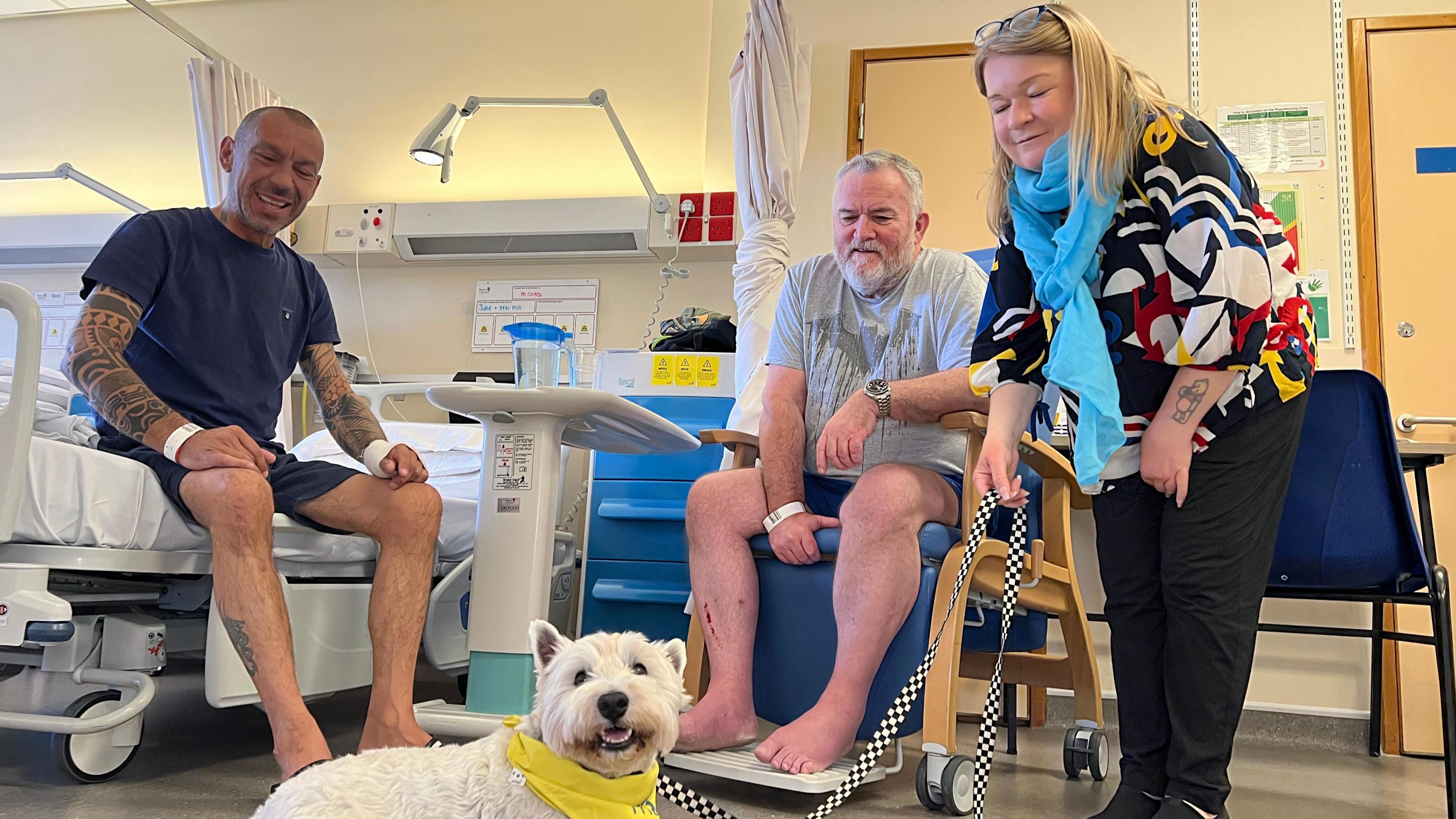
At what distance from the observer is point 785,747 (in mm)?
1707

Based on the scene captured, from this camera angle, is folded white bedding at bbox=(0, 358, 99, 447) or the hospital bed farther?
folded white bedding at bbox=(0, 358, 99, 447)

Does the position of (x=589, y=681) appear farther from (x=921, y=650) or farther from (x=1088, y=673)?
(x=1088, y=673)

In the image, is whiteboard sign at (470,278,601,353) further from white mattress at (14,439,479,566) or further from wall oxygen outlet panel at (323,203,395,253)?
white mattress at (14,439,479,566)

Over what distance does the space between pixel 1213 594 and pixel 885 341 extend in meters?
1.00

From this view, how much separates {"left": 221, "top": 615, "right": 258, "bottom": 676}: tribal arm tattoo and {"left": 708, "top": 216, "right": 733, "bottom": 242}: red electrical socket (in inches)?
95.2

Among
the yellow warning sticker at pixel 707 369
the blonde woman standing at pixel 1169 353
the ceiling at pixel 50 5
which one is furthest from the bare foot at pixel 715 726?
the ceiling at pixel 50 5

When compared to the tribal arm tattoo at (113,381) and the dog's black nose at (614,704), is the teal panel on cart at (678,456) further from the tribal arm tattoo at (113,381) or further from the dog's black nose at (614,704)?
the dog's black nose at (614,704)

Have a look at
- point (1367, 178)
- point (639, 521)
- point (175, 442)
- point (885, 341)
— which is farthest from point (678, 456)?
point (1367, 178)

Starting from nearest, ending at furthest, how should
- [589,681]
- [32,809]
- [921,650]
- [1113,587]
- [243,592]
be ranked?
1. [589,681]
2. [1113,587]
3. [32,809]
4. [243,592]
5. [921,650]

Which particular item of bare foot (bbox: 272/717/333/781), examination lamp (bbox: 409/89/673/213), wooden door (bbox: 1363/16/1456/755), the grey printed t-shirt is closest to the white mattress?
bare foot (bbox: 272/717/333/781)

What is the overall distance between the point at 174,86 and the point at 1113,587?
4762 millimetres

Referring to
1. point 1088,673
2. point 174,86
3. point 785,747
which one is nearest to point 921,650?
point 785,747

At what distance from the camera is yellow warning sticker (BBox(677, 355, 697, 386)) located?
3094 millimetres

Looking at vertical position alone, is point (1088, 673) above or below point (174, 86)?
below
